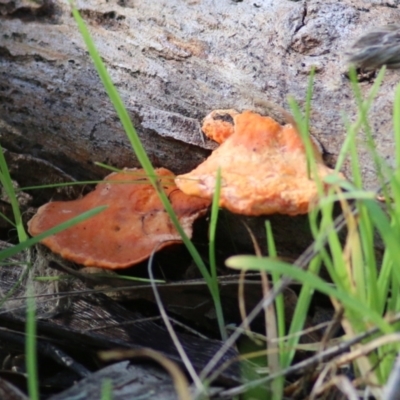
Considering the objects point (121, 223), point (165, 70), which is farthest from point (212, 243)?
point (165, 70)

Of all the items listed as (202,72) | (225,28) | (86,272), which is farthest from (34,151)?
(225,28)

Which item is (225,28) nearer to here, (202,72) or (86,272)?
(202,72)

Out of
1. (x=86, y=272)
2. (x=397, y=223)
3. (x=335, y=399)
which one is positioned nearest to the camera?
(x=397, y=223)

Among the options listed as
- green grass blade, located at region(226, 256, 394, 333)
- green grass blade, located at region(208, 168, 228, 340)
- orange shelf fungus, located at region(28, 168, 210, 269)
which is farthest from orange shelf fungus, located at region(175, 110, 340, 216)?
green grass blade, located at region(226, 256, 394, 333)

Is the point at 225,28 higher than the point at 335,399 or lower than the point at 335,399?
higher

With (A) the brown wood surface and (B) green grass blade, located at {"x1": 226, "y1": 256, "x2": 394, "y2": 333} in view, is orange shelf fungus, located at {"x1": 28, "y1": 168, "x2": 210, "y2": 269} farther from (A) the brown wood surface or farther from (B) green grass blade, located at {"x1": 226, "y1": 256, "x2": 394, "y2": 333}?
(B) green grass blade, located at {"x1": 226, "y1": 256, "x2": 394, "y2": 333}

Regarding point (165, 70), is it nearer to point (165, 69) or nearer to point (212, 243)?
point (165, 69)

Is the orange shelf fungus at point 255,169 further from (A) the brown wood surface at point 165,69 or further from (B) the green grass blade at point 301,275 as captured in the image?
(B) the green grass blade at point 301,275

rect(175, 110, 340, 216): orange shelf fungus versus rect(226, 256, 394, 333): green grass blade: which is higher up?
rect(175, 110, 340, 216): orange shelf fungus
